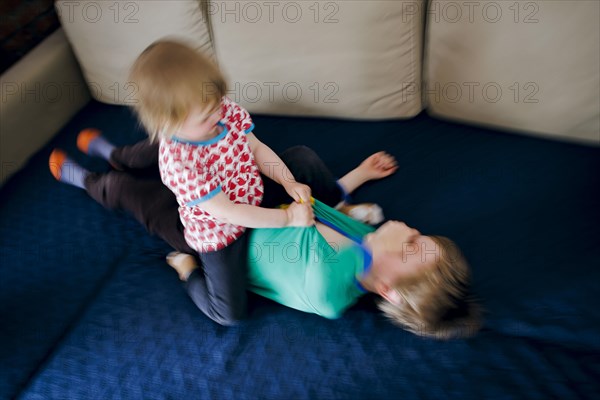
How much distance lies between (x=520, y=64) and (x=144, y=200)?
3.61ft

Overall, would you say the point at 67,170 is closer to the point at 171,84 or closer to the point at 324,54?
the point at 171,84

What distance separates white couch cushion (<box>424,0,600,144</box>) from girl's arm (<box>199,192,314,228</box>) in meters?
0.65

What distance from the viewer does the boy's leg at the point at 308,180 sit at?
1.26 m

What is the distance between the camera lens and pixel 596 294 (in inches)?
40.8

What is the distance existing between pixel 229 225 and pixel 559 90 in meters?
0.95

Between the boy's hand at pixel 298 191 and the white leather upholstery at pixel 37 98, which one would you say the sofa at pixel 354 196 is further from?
the boy's hand at pixel 298 191

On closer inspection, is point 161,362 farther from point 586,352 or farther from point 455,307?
point 586,352

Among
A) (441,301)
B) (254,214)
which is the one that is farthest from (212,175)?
(441,301)

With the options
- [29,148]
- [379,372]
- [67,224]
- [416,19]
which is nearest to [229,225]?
[379,372]


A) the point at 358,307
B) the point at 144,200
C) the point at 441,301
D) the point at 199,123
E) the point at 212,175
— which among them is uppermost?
the point at 199,123

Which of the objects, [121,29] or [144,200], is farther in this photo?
[121,29]

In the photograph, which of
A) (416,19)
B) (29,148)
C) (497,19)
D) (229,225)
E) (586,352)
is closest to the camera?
(586,352)

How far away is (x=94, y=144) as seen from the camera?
4.90 ft

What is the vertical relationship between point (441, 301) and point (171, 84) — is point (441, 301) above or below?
below
